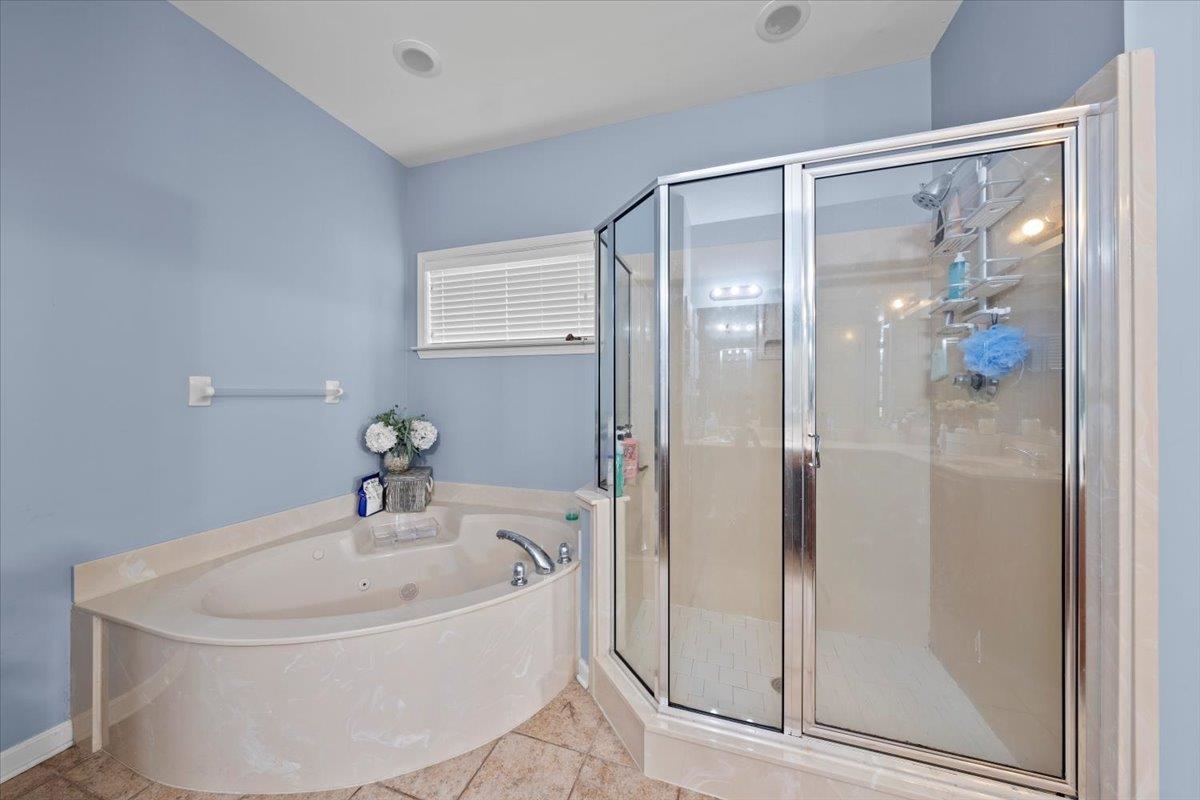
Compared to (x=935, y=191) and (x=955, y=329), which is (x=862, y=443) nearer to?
(x=955, y=329)

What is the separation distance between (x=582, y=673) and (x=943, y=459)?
1577 mm

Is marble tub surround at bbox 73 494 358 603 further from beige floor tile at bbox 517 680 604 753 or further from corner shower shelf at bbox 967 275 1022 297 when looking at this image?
corner shower shelf at bbox 967 275 1022 297

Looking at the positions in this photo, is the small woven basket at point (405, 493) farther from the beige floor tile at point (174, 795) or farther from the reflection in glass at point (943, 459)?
the reflection in glass at point (943, 459)

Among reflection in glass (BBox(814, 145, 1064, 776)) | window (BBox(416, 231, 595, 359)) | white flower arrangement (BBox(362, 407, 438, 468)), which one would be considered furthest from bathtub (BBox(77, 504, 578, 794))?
window (BBox(416, 231, 595, 359))

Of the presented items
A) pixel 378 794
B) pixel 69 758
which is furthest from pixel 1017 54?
pixel 69 758

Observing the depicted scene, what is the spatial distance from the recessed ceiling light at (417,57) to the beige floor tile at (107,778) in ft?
8.52

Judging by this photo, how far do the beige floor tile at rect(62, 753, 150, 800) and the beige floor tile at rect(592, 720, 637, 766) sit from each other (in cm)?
129

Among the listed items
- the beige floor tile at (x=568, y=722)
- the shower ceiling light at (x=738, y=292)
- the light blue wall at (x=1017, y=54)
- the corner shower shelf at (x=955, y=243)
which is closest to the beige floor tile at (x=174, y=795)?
the beige floor tile at (x=568, y=722)

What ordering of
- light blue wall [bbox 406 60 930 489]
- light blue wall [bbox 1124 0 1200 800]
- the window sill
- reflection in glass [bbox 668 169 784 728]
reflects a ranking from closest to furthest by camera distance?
light blue wall [bbox 1124 0 1200 800]
reflection in glass [bbox 668 169 784 728]
light blue wall [bbox 406 60 930 489]
the window sill

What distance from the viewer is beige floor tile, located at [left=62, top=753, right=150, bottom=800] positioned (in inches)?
46.1

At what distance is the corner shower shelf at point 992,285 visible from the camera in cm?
124

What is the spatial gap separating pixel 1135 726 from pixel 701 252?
1.69 metres

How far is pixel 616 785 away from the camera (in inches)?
48.8

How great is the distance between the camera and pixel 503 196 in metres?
2.36
